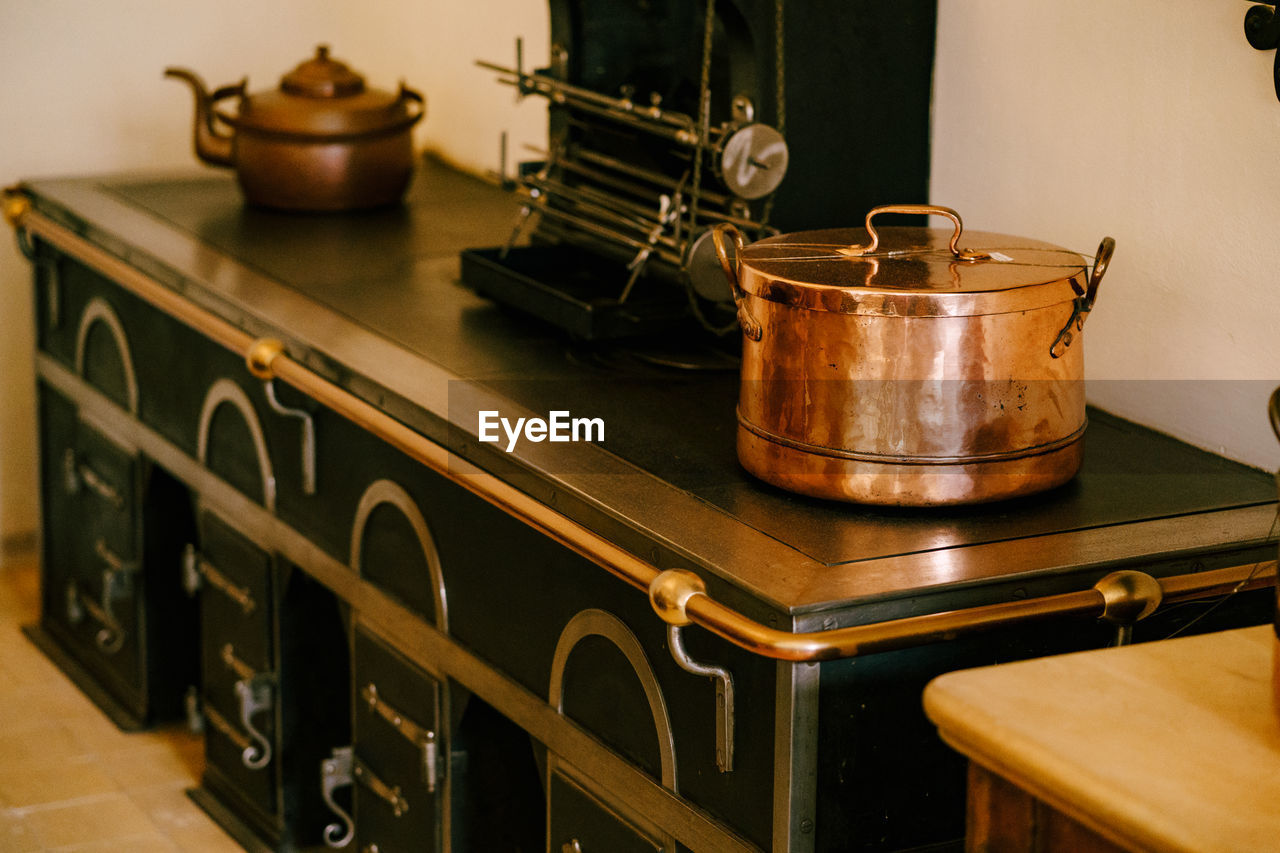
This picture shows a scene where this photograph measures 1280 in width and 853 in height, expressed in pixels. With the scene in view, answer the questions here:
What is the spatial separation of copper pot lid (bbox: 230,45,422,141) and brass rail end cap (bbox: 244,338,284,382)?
33.0 inches

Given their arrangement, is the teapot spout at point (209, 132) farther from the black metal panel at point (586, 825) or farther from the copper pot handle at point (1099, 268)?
the copper pot handle at point (1099, 268)

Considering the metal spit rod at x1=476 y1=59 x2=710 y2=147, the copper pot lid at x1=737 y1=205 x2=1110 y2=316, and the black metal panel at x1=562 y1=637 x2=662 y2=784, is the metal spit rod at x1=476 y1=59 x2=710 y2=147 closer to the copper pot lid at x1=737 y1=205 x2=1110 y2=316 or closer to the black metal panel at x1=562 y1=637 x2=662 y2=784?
the copper pot lid at x1=737 y1=205 x2=1110 y2=316

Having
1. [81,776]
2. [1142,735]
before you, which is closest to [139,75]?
[81,776]

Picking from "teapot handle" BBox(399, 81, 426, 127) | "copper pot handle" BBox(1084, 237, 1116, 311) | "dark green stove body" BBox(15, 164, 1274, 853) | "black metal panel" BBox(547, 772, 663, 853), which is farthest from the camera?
"teapot handle" BBox(399, 81, 426, 127)

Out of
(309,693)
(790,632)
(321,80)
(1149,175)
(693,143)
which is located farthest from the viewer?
(321,80)

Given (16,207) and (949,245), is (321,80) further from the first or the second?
(949,245)

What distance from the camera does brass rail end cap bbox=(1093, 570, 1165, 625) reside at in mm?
1419

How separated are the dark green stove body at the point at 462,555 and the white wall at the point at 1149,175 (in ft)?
0.26

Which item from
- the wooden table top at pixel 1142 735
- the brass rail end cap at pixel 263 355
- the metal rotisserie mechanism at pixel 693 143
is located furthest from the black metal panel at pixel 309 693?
the wooden table top at pixel 1142 735

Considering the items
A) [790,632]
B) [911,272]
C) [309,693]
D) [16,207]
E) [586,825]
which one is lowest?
[309,693]

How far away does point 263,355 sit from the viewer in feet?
7.25

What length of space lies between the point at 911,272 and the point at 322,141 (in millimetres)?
1687

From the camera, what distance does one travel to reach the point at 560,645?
5.75 ft

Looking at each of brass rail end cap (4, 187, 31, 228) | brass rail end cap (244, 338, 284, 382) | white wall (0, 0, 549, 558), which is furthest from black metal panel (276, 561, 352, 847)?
white wall (0, 0, 549, 558)
